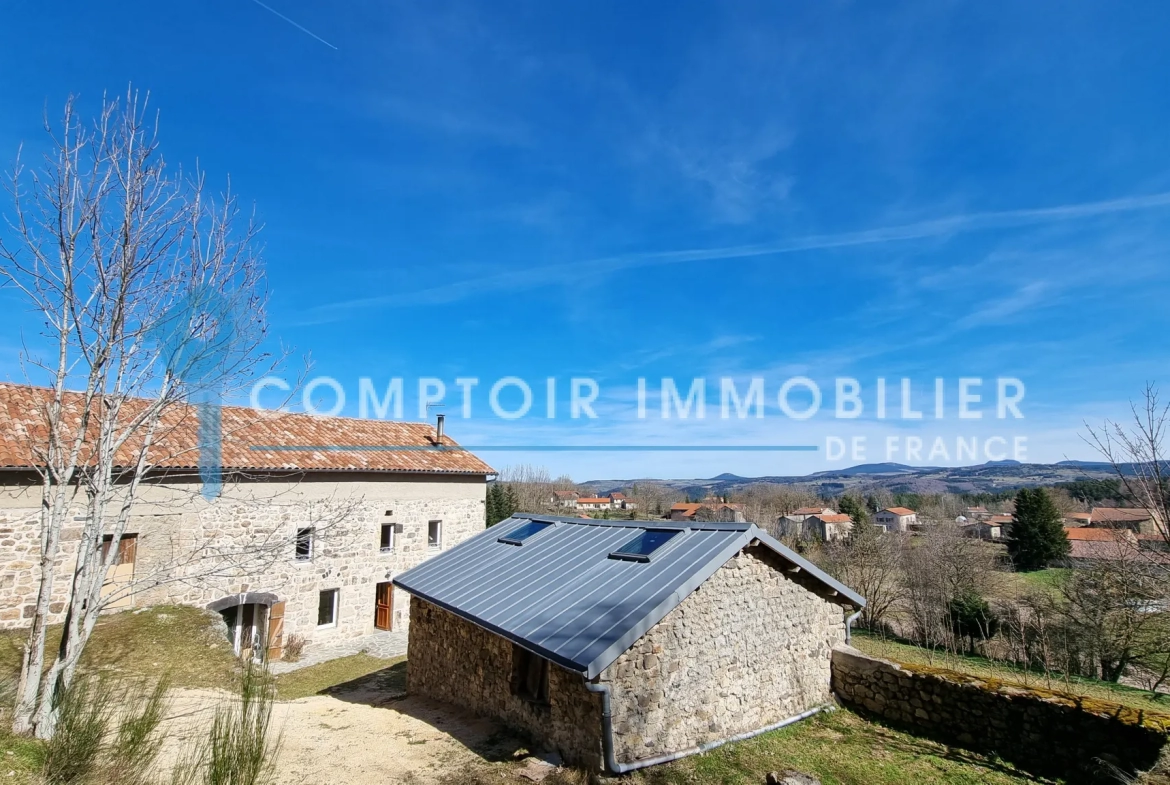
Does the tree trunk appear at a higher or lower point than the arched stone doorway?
higher

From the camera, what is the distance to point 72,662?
228 inches

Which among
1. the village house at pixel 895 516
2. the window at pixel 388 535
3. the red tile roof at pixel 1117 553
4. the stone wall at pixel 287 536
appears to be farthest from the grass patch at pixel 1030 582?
the village house at pixel 895 516

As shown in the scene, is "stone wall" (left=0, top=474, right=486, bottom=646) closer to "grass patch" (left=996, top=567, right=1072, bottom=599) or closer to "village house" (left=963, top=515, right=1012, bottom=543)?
"grass patch" (left=996, top=567, right=1072, bottom=599)

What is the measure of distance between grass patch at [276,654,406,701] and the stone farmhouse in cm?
124

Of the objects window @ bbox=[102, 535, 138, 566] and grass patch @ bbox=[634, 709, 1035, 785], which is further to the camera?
window @ bbox=[102, 535, 138, 566]

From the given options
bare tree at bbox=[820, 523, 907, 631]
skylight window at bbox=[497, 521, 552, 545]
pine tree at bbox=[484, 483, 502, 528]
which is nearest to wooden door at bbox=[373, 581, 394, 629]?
skylight window at bbox=[497, 521, 552, 545]

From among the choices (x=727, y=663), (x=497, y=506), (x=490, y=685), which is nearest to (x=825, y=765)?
(x=727, y=663)

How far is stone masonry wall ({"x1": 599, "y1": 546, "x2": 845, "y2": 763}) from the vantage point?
6645mm

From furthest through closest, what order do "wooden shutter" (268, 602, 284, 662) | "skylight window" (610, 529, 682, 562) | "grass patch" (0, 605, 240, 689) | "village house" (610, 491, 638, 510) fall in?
"village house" (610, 491, 638, 510) < "wooden shutter" (268, 602, 284, 662) < "grass patch" (0, 605, 240, 689) < "skylight window" (610, 529, 682, 562)

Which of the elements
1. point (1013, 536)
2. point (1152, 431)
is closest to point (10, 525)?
point (1152, 431)

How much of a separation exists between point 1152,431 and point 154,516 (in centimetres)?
1879

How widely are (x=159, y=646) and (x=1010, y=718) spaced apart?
589 inches

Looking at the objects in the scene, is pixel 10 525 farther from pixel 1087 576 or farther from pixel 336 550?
pixel 1087 576

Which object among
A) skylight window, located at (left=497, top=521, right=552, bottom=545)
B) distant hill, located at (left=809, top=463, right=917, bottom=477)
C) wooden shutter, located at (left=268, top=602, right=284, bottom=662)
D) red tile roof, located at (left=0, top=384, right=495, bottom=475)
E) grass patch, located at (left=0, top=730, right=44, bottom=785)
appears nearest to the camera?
→ grass patch, located at (left=0, top=730, right=44, bottom=785)
